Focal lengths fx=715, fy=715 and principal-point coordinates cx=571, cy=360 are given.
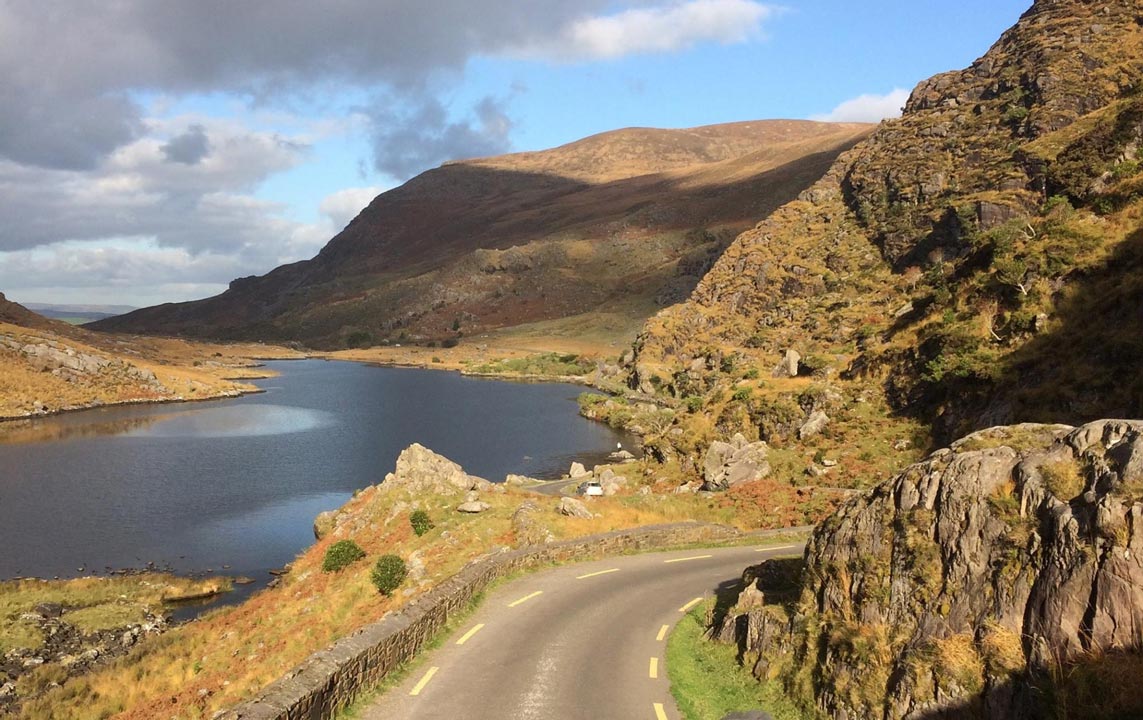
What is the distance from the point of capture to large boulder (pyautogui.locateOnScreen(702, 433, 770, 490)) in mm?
44534

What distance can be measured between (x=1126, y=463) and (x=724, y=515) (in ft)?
92.3

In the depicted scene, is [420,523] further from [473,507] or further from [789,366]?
[789,366]

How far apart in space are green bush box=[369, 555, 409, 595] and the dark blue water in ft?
55.0

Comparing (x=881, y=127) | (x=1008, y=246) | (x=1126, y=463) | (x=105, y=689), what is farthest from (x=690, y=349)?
(x=1126, y=463)

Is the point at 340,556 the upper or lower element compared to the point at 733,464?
lower

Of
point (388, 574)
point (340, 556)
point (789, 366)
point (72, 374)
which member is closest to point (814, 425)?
point (789, 366)

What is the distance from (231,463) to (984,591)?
7584 cm

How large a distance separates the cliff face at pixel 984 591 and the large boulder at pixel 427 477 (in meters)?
28.3

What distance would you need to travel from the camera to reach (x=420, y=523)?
122ft

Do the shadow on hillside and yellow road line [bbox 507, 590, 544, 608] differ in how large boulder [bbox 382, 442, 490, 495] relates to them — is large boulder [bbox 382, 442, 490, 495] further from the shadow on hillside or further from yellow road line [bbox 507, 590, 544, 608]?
the shadow on hillside

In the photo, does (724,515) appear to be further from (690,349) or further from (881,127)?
(881,127)

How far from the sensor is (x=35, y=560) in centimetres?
4481

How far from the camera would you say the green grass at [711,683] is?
15.6 metres

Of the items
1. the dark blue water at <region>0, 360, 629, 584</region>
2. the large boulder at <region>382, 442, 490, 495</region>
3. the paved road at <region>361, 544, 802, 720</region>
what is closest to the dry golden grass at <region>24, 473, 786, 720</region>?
the large boulder at <region>382, 442, 490, 495</region>
